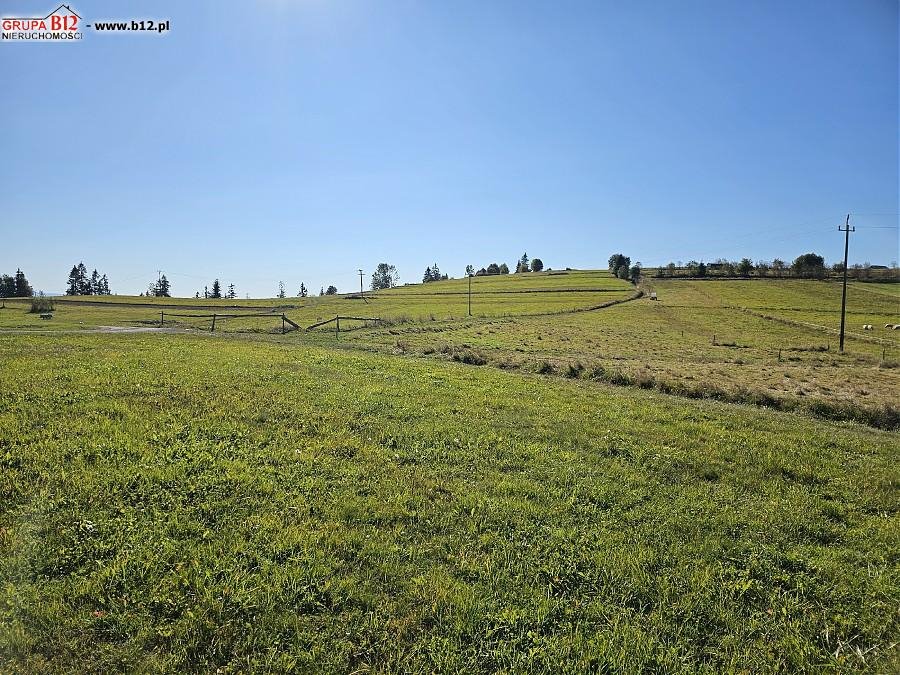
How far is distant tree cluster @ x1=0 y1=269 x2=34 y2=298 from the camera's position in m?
124

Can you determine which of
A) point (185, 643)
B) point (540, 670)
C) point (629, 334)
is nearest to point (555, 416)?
point (540, 670)

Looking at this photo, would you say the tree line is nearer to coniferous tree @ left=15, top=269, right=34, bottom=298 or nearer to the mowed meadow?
the mowed meadow

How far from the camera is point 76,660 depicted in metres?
3.87

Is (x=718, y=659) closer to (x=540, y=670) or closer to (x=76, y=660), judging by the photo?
(x=540, y=670)

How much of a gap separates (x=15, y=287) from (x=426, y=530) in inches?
6968

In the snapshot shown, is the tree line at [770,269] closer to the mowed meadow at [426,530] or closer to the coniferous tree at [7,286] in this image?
the mowed meadow at [426,530]

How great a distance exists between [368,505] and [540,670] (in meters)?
3.47

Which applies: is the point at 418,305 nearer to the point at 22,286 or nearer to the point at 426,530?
the point at 426,530

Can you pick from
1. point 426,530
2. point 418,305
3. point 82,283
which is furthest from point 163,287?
point 426,530

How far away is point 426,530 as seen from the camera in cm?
627

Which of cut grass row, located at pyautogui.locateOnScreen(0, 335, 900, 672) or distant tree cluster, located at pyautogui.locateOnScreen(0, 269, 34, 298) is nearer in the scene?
cut grass row, located at pyautogui.locateOnScreen(0, 335, 900, 672)

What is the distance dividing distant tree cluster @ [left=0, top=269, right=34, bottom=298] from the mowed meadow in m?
159

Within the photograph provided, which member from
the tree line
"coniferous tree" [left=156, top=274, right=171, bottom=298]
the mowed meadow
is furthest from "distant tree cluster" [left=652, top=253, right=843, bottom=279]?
"coniferous tree" [left=156, top=274, right=171, bottom=298]

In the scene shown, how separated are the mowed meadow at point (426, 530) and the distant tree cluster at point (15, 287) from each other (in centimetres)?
15852
